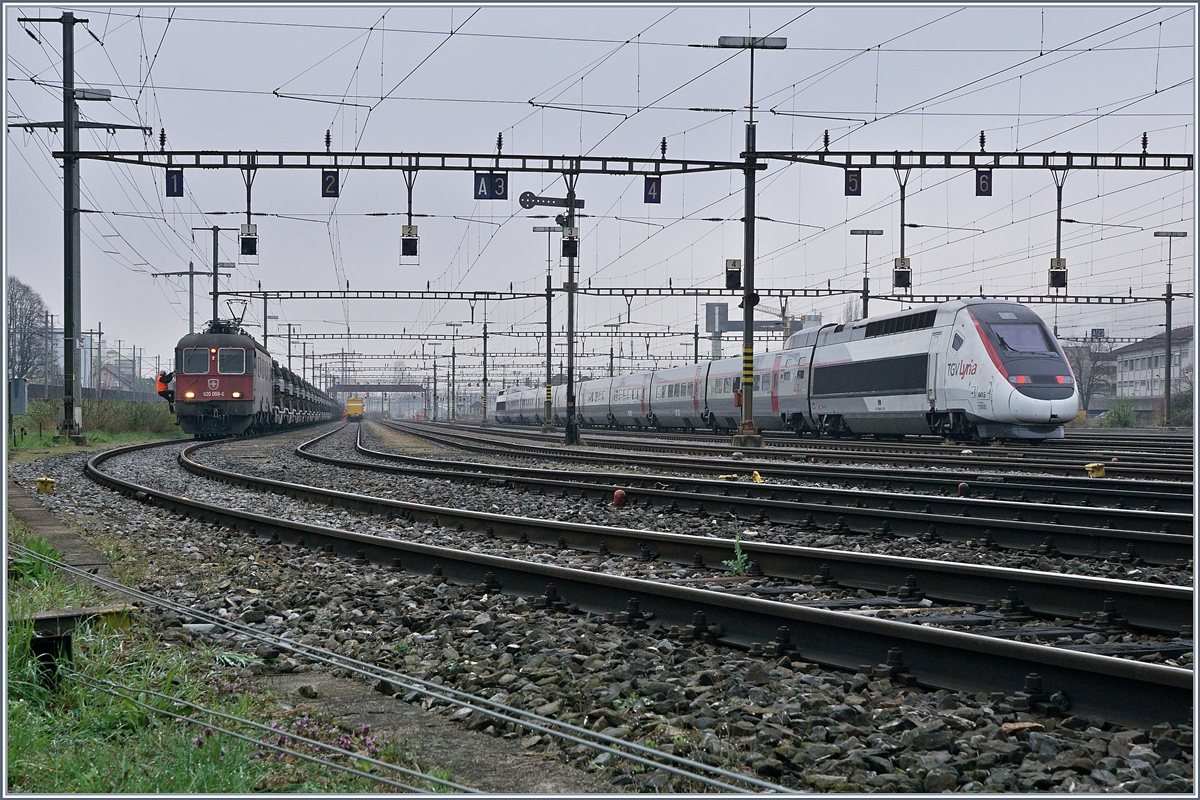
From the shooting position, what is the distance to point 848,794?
3.45 m

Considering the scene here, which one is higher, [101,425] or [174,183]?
[174,183]

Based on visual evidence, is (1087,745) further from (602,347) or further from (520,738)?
(602,347)

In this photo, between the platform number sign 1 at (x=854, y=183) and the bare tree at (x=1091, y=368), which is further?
the bare tree at (x=1091, y=368)

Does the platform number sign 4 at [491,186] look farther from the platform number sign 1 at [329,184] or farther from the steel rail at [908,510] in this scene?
the steel rail at [908,510]

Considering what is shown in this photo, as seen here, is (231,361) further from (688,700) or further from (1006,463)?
(688,700)

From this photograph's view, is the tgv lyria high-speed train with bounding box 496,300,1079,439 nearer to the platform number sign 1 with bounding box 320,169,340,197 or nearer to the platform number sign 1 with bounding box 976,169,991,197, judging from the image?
the platform number sign 1 with bounding box 976,169,991,197

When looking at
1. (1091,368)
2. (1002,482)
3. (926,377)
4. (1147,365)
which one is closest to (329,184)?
(926,377)

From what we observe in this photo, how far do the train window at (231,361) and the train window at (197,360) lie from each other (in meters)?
0.40

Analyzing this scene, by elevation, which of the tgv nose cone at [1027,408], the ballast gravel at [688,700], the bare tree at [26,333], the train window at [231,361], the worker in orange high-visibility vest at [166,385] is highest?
the bare tree at [26,333]

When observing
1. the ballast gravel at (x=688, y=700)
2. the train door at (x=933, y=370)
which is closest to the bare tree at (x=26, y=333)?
the train door at (x=933, y=370)

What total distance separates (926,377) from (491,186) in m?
11.2

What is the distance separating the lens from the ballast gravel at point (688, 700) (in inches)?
146

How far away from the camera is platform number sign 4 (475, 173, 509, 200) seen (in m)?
24.3

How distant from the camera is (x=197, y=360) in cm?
3378
